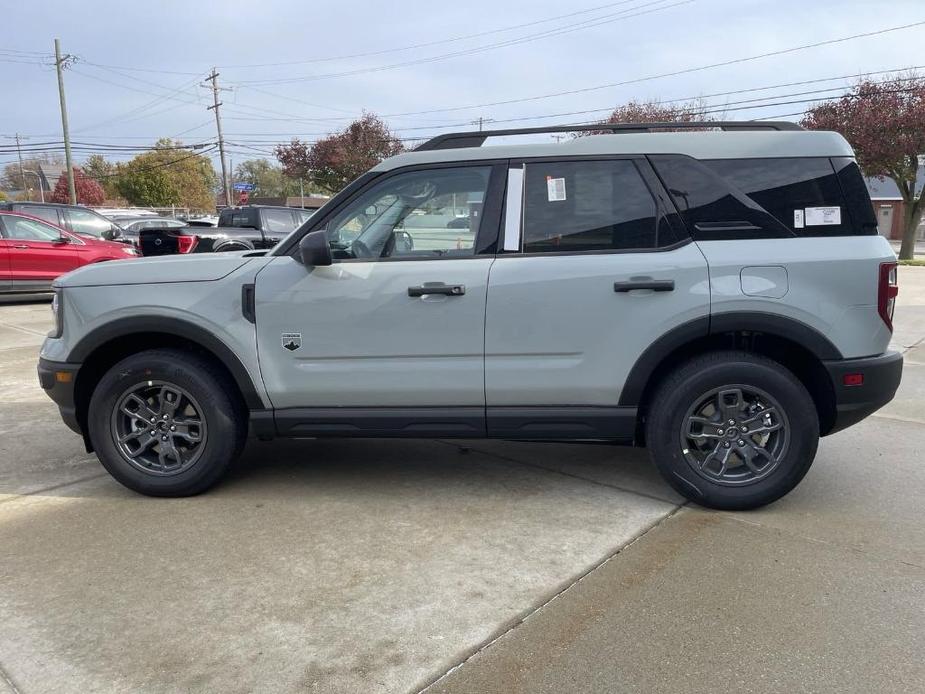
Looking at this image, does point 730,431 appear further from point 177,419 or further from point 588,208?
point 177,419

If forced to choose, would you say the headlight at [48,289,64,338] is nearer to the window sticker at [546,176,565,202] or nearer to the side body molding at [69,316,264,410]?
the side body molding at [69,316,264,410]

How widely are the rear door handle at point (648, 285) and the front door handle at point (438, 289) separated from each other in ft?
2.56

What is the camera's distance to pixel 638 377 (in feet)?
11.9

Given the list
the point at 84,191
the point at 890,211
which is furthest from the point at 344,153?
the point at 84,191

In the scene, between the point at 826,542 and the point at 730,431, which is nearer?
the point at 826,542

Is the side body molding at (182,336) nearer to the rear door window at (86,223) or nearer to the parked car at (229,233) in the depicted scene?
the parked car at (229,233)

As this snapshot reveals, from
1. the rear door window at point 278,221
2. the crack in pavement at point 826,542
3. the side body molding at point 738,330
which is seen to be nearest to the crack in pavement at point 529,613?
the crack in pavement at point 826,542

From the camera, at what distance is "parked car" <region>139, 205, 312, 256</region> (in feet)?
41.3

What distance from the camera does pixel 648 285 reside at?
352 cm

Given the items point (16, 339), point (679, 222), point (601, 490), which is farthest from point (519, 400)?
point (16, 339)

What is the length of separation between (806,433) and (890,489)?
3.15ft

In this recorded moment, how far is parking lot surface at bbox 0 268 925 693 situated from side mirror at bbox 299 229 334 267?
4.31 feet

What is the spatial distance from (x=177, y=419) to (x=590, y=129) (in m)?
2.73

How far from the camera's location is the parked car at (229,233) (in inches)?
496
